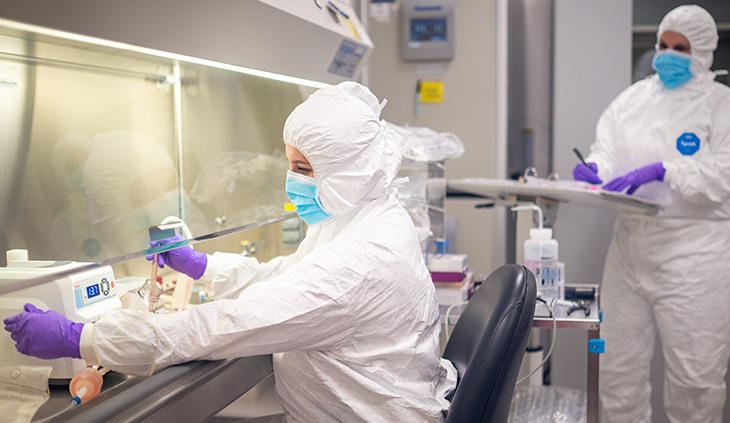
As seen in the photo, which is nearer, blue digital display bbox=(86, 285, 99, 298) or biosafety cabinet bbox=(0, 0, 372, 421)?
biosafety cabinet bbox=(0, 0, 372, 421)

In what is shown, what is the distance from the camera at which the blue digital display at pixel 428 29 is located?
2.93 m

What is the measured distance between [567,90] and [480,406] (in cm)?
208

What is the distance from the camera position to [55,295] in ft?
3.64

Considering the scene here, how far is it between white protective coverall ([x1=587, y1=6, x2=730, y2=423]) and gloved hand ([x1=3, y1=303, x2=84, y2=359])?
6.69 ft

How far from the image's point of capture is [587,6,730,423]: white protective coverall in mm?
2240

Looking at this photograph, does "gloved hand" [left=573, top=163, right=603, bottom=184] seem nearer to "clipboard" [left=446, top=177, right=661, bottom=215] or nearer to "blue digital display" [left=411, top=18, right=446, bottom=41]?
"clipboard" [left=446, top=177, right=661, bottom=215]

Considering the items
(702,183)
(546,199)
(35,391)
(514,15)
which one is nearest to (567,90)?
(514,15)

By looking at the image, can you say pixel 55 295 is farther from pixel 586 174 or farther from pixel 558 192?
pixel 586 174

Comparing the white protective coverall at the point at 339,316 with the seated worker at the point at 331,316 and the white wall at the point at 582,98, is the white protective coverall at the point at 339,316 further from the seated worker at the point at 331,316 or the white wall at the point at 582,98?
the white wall at the point at 582,98

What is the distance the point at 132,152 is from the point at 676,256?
6.33ft

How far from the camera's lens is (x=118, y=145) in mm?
1283

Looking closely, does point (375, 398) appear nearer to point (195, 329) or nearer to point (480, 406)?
point (480, 406)

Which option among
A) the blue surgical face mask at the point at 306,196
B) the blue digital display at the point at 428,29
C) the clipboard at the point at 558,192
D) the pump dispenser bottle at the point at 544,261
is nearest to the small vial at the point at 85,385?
the blue surgical face mask at the point at 306,196

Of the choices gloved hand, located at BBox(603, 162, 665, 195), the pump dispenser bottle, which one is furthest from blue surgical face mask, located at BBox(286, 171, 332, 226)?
gloved hand, located at BBox(603, 162, 665, 195)
